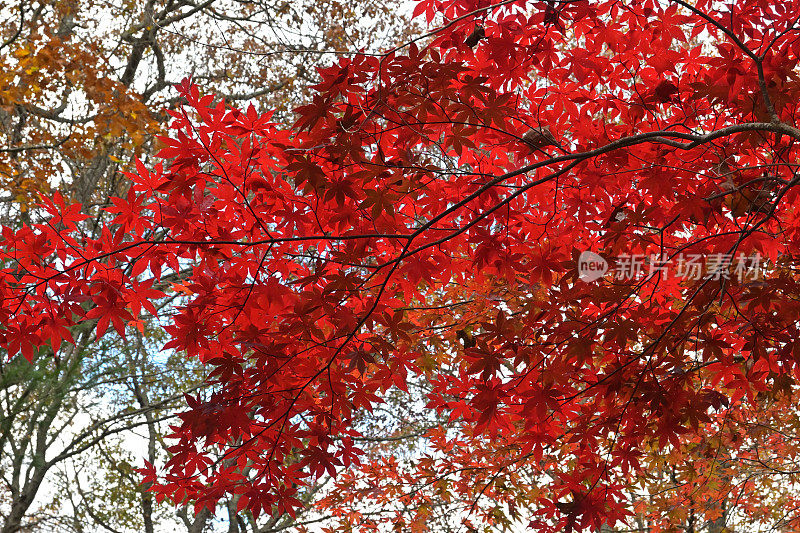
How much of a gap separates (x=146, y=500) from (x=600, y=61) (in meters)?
9.18

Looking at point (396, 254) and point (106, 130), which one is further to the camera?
point (106, 130)

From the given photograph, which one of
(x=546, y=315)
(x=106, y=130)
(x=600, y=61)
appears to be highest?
(x=106, y=130)

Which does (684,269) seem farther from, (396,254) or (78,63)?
(78,63)

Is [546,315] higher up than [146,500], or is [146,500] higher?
[146,500]

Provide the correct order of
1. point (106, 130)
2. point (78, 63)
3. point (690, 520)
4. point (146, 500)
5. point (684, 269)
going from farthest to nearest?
point (146, 500), point (690, 520), point (106, 130), point (78, 63), point (684, 269)

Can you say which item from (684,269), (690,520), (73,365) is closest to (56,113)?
(73,365)

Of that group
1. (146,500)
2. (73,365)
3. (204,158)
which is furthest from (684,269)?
(146,500)

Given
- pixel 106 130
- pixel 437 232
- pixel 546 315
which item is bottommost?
pixel 546 315

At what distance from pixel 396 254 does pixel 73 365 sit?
181 inches

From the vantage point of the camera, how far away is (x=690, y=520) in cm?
682

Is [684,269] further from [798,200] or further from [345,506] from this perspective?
[345,506]

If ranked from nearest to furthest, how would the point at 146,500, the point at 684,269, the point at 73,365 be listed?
1. the point at 684,269
2. the point at 73,365
3. the point at 146,500

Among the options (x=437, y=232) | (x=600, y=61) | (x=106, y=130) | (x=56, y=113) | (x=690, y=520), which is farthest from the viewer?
(x=56, y=113)

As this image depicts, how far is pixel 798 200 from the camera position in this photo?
2557mm
